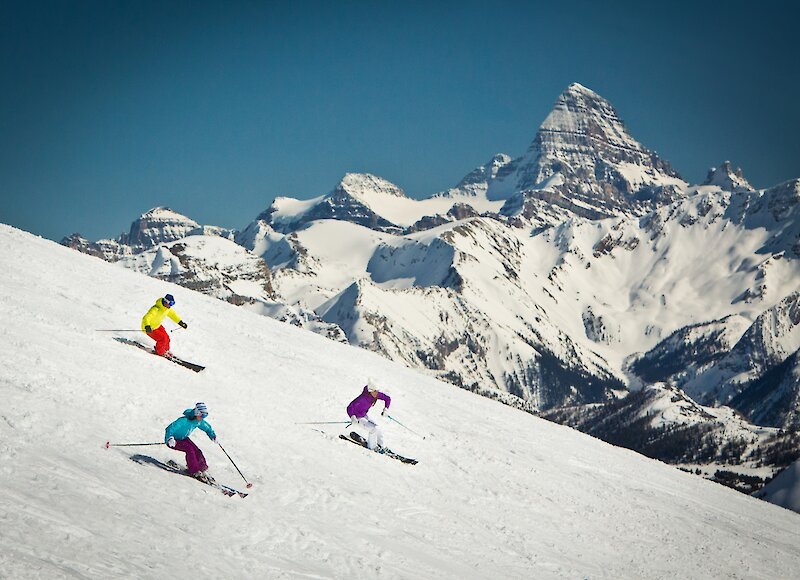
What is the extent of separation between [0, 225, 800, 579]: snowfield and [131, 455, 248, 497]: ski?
209 millimetres

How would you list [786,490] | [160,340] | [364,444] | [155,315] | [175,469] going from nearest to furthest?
[175,469], [364,444], [160,340], [155,315], [786,490]

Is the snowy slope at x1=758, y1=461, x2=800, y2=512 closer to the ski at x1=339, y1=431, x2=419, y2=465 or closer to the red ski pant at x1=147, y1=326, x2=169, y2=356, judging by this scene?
the ski at x1=339, y1=431, x2=419, y2=465

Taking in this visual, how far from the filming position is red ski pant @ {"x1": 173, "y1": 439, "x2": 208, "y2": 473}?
733 inches

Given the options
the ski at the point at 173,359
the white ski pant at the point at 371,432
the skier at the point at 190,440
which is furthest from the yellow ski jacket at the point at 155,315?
the skier at the point at 190,440

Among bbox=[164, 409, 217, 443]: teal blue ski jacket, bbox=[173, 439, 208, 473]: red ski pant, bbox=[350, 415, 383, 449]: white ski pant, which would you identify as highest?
bbox=[350, 415, 383, 449]: white ski pant

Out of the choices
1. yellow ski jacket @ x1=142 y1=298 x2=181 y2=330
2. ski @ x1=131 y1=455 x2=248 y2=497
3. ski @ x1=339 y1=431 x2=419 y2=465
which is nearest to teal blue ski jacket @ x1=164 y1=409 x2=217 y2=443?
ski @ x1=131 y1=455 x2=248 y2=497

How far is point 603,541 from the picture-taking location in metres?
24.5

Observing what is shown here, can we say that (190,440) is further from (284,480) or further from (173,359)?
(173,359)

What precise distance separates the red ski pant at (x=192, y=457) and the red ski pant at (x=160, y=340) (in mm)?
9947

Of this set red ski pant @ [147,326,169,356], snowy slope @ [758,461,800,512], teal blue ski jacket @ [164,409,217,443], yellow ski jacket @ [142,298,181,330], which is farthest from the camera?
snowy slope @ [758,461,800,512]

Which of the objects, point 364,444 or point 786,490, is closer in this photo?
point 364,444

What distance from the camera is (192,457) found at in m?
18.7

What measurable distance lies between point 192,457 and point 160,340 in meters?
10.7

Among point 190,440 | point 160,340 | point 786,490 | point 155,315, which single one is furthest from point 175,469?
point 786,490
